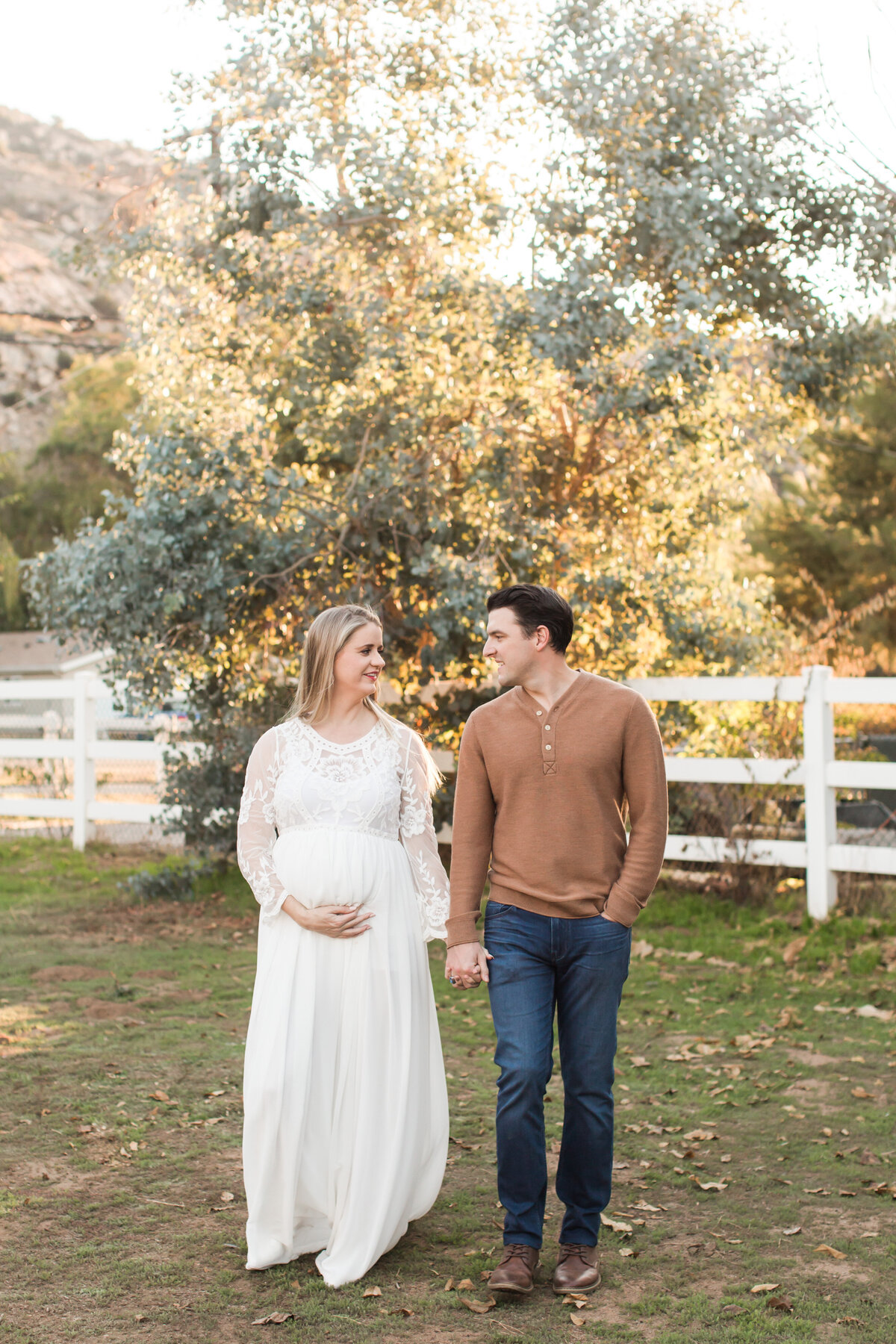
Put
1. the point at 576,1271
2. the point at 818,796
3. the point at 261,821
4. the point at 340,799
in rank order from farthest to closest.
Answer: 1. the point at 818,796
2. the point at 261,821
3. the point at 340,799
4. the point at 576,1271

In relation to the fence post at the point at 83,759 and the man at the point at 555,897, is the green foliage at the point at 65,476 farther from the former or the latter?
the man at the point at 555,897

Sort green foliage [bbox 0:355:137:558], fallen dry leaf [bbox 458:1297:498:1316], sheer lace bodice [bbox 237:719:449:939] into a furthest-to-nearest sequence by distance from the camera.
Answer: green foliage [bbox 0:355:137:558] → sheer lace bodice [bbox 237:719:449:939] → fallen dry leaf [bbox 458:1297:498:1316]

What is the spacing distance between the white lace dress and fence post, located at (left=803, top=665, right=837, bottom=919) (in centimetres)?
495

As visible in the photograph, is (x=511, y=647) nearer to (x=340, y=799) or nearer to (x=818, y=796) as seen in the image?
(x=340, y=799)

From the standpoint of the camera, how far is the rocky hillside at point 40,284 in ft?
256

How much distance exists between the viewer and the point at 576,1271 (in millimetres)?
3738

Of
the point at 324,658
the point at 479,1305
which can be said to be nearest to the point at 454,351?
the point at 324,658

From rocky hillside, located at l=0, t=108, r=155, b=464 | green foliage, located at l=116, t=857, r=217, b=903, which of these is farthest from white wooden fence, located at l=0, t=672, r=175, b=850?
rocky hillside, located at l=0, t=108, r=155, b=464

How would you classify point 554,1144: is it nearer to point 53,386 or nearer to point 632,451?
point 632,451

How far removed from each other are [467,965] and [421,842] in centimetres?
59

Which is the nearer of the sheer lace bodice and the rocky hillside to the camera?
the sheer lace bodice

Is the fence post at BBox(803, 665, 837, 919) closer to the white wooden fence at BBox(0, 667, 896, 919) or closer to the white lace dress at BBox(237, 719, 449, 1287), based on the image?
the white wooden fence at BBox(0, 667, 896, 919)

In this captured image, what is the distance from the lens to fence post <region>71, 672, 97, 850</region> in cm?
1268

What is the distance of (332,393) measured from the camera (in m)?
10.4
